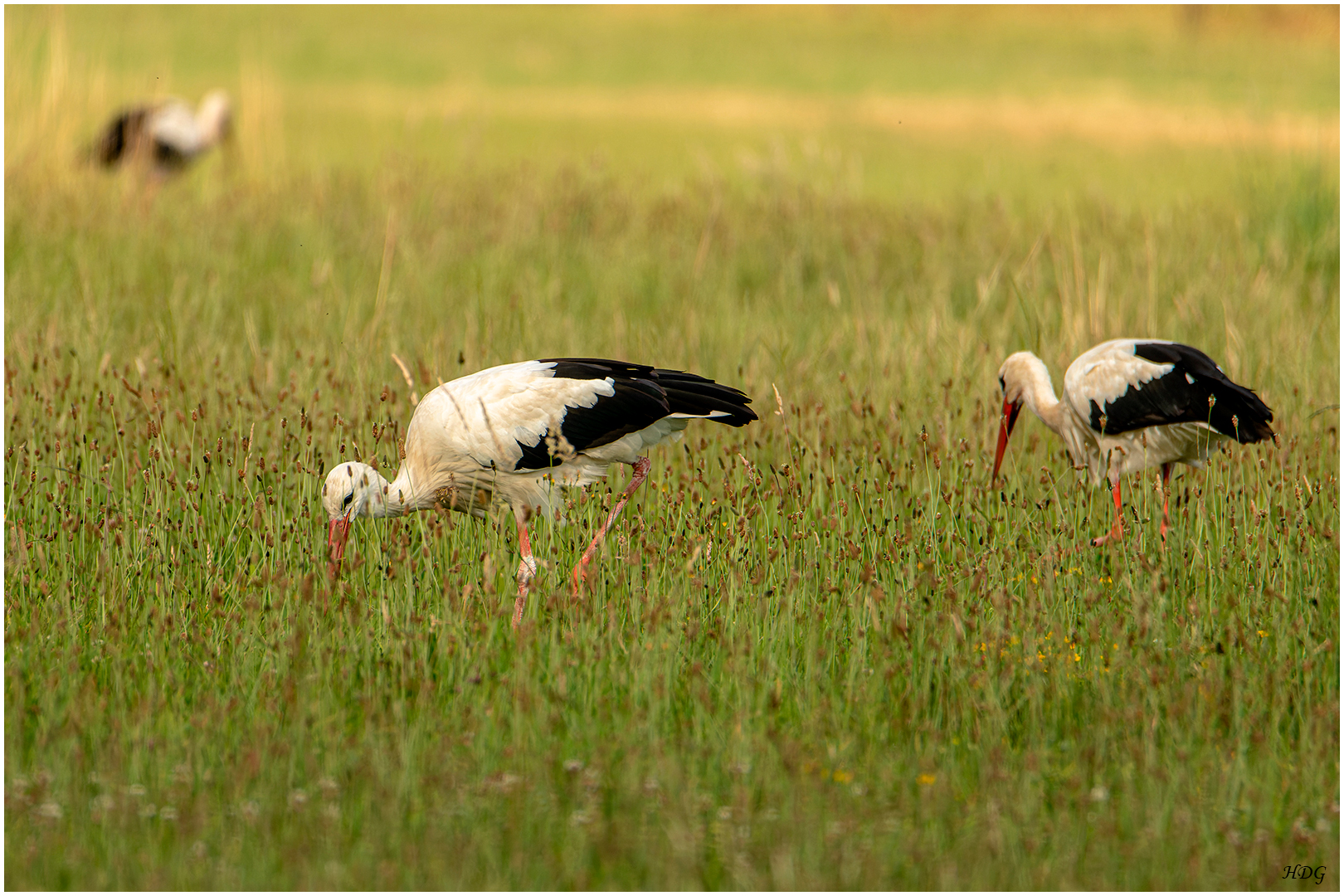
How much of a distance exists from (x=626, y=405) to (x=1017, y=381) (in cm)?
189

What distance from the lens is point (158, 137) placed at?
1298cm

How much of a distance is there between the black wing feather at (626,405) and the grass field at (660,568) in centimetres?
30

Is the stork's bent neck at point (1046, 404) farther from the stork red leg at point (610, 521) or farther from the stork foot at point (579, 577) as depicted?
the stork foot at point (579, 577)

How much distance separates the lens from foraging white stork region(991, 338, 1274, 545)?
16.9 ft

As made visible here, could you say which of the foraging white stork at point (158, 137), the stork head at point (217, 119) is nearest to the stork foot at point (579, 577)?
the foraging white stork at point (158, 137)

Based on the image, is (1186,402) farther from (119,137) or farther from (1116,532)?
(119,137)

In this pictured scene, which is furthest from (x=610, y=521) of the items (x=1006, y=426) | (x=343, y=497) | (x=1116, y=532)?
(x=1006, y=426)

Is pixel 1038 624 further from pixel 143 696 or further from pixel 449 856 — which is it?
pixel 143 696

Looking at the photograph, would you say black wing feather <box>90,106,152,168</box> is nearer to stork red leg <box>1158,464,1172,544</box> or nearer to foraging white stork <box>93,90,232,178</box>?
foraging white stork <box>93,90,232,178</box>

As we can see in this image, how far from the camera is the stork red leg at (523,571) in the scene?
4133mm

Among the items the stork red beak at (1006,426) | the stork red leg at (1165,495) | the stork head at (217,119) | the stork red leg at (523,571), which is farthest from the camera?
the stork head at (217,119)

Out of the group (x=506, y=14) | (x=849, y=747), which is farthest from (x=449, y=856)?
(x=506, y=14)

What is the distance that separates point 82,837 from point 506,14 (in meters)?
40.0

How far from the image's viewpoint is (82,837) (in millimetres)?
2969
